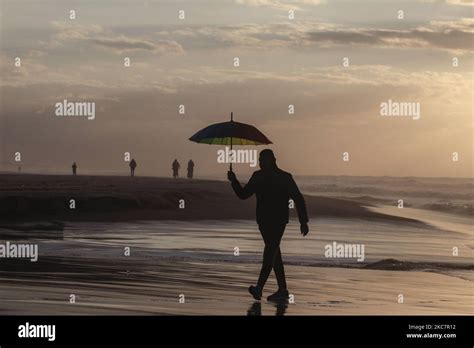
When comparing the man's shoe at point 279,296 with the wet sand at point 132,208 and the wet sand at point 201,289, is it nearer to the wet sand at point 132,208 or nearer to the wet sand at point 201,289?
the wet sand at point 201,289

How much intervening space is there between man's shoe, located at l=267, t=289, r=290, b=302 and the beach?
182 mm

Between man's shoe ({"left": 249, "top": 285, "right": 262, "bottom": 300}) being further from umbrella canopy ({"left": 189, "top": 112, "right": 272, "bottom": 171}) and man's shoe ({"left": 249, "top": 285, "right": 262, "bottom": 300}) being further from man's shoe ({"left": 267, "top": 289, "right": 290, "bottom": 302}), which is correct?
umbrella canopy ({"left": 189, "top": 112, "right": 272, "bottom": 171})

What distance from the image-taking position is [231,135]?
1638 cm

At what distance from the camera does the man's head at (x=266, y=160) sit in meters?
15.9

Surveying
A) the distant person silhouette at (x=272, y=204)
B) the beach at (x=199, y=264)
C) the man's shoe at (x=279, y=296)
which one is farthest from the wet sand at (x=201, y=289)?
the distant person silhouette at (x=272, y=204)

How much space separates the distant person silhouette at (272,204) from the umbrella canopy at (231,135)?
26.3 inches

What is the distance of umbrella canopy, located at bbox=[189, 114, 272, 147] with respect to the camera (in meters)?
16.4

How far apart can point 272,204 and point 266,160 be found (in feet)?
2.17

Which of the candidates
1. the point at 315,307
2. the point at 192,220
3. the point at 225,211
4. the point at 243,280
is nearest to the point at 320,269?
the point at 243,280

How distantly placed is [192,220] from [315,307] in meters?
19.7

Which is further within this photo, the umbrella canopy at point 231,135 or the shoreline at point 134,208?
the shoreline at point 134,208

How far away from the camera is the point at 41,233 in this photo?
86.9 ft

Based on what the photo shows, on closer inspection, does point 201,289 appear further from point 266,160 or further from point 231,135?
point 231,135
